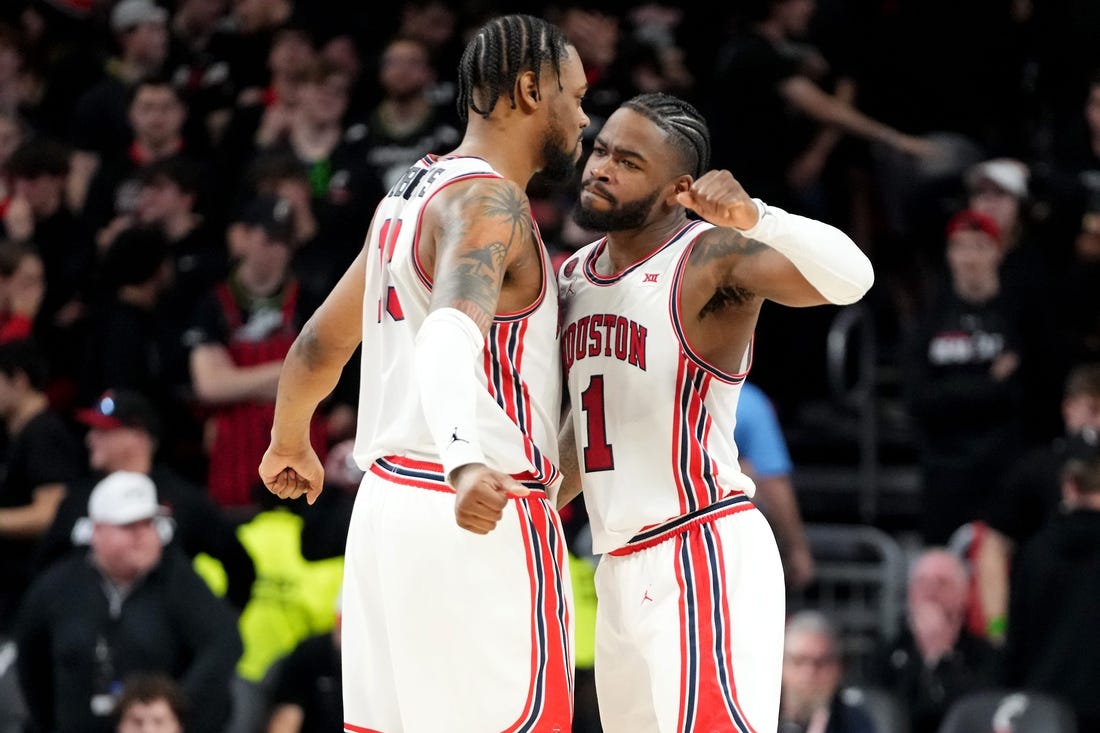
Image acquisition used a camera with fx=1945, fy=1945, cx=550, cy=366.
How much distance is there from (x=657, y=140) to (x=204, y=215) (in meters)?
6.51

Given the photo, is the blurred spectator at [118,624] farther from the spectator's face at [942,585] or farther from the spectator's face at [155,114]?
the spectator's face at [155,114]

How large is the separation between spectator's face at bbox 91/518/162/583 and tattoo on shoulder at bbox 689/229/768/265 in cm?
415

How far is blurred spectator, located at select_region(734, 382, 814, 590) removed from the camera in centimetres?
934

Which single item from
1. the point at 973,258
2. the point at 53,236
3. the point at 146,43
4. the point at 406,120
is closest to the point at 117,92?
the point at 146,43

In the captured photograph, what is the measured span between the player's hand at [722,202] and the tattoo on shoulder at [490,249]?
1.38 feet

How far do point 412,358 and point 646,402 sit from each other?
0.72 metres

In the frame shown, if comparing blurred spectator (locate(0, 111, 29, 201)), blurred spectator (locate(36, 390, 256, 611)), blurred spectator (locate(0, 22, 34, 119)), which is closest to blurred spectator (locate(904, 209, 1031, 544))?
Answer: blurred spectator (locate(36, 390, 256, 611))

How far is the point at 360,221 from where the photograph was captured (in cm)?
1080

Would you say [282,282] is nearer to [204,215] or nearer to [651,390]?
[204,215]

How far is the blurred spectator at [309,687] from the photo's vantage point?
8.63 meters

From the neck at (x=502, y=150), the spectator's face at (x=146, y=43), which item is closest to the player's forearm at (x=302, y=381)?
the neck at (x=502, y=150)

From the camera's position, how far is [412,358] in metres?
5.00

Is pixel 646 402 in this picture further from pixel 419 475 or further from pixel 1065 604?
pixel 1065 604

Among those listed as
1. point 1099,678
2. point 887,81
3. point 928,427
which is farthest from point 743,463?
point 887,81
